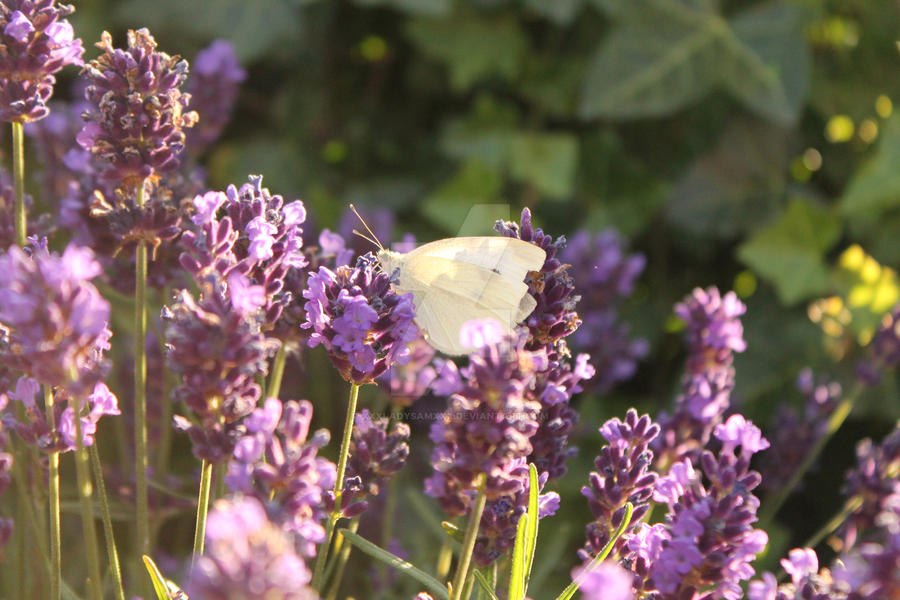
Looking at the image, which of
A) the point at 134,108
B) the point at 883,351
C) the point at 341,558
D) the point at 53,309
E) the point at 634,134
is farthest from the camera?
the point at 634,134

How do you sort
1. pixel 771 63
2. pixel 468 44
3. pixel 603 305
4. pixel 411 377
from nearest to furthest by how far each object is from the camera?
pixel 411 377
pixel 603 305
pixel 771 63
pixel 468 44

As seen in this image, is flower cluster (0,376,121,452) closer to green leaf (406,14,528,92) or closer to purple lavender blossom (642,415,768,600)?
purple lavender blossom (642,415,768,600)

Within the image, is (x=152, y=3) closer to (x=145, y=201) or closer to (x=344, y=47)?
(x=344, y=47)

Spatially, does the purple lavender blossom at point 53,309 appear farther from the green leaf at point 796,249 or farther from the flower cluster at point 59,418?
the green leaf at point 796,249

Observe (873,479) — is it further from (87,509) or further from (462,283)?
(87,509)

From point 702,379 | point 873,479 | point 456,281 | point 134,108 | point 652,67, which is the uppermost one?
point 134,108

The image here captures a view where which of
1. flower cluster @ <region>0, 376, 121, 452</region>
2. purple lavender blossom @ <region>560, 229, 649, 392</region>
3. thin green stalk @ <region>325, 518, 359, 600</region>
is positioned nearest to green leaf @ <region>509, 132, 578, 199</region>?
purple lavender blossom @ <region>560, 229, 649, 392</region>

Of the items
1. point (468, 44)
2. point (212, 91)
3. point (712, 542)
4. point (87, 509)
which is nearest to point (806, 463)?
point (712, 542)
